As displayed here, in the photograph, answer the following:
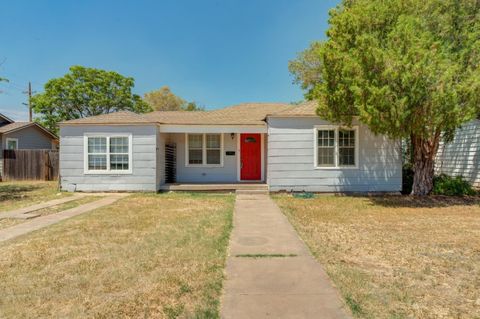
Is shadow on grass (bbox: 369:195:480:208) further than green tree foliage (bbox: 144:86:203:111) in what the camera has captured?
No

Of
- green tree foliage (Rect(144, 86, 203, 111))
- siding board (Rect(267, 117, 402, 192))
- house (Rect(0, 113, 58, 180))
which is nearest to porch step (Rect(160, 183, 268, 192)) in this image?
siding board (Rect(267, 117, 402, 192))

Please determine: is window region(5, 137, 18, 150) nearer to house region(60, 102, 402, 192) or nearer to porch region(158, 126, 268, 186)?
house region(60, 102, 402, 192)

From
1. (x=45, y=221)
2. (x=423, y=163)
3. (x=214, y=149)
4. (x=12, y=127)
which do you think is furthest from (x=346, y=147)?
(x=12, y=127)

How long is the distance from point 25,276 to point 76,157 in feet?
29.8

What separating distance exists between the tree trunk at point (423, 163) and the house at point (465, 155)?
6.45 ft

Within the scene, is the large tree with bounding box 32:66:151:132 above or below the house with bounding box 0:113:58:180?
above

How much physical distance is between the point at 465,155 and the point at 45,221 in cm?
1570

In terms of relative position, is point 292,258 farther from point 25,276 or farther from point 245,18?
point 245,18

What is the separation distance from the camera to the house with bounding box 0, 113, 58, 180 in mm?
19781

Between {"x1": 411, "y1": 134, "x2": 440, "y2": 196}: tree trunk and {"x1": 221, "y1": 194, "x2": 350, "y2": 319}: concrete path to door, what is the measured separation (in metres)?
7.19

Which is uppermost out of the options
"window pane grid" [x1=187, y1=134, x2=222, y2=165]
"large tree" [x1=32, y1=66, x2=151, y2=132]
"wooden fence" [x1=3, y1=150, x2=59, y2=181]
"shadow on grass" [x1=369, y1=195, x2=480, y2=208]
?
"large tree" [x1=32, y1=66, x2=151, y2=132]

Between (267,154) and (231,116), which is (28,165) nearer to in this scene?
(231,116)

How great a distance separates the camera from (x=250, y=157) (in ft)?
43.7

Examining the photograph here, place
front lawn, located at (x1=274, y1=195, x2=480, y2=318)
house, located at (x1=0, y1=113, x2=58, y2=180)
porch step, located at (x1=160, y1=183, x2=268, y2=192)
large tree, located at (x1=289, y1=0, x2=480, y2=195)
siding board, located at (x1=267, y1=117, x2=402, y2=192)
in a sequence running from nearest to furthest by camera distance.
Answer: front lawn, located at (x1=274, y1=195, x2=480, y2=318) → large tree, located at (x1=289, y1=0, x2=480, y2=195) → siding board, located at (x1=267, y1=117, x2=402, y2=192) → porch step, located at (x1=160, y1=183, x2=268, y2=192) → house, located at (x1=0, y1=113, x2=58, y2=180)
